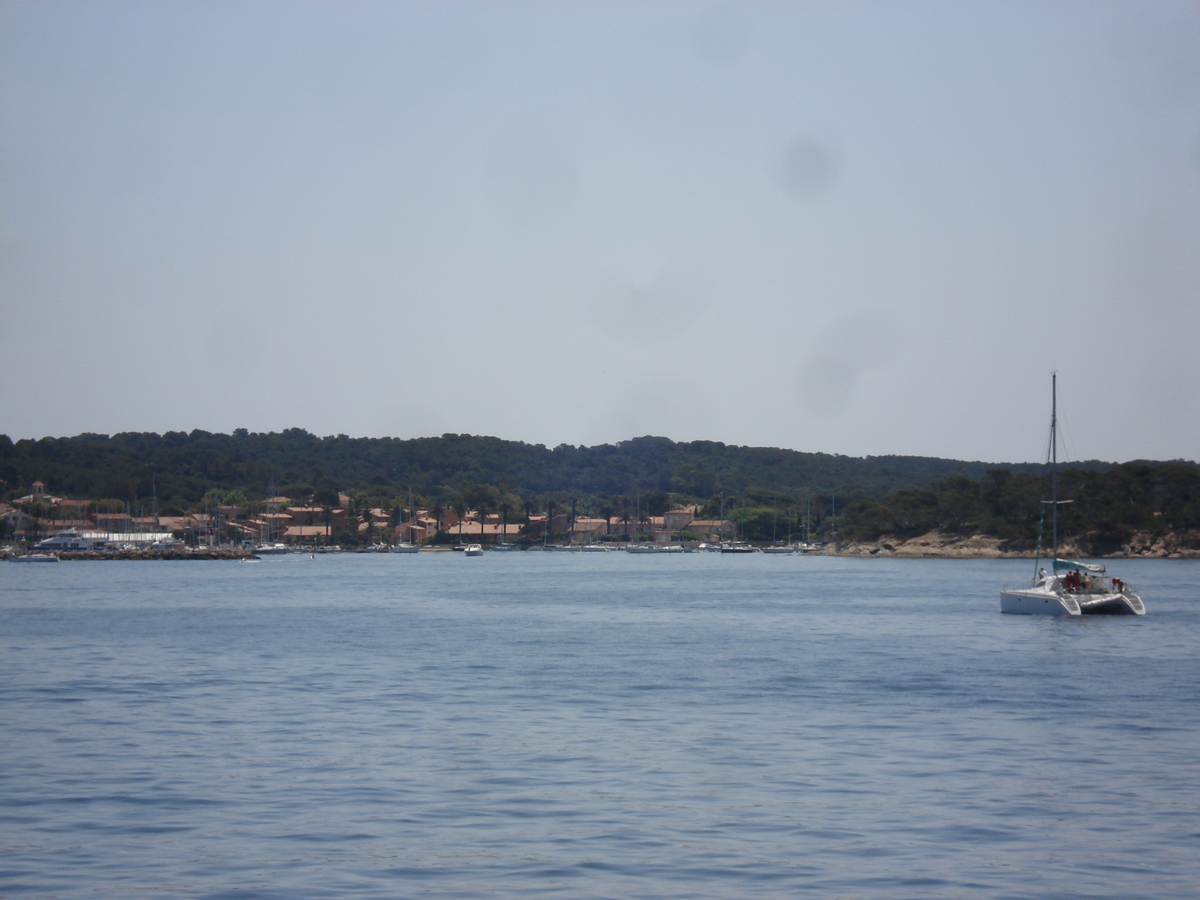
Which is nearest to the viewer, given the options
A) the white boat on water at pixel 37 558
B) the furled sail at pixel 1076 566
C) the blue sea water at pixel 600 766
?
the blue sea water at pixel 600 766

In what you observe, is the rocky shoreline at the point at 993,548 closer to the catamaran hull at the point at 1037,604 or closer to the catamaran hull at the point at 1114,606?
the catamaran hull at the point at 1114,606

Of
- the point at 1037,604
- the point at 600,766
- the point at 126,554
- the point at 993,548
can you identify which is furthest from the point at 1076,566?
the point at 126,554

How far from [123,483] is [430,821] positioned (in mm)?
179331

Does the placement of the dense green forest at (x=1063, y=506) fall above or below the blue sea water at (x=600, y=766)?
above

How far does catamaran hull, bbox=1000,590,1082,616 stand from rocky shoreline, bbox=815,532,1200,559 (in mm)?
76124

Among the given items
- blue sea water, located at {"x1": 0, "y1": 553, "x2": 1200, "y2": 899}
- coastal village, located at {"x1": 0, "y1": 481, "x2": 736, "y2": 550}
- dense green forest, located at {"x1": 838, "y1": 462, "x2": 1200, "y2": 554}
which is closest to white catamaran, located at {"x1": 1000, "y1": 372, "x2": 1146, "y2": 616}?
blue sea water, located at {"x1": 0, "y1": 553, "x2": 1200, "y2": 899}

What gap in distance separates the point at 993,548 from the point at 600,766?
12734 centimetres

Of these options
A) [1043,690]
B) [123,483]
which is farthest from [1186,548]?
[123,483]

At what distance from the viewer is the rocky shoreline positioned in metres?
125

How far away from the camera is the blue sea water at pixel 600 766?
38.6 feet

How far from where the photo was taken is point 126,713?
22328mm

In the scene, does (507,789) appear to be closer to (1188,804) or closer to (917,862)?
(917,862)

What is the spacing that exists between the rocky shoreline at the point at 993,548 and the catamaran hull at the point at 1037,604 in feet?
250

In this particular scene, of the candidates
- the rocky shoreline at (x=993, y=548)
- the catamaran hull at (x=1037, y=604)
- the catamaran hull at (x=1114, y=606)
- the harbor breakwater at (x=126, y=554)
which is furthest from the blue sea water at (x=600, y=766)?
the harbor breakwater at (x=126, y=554)
